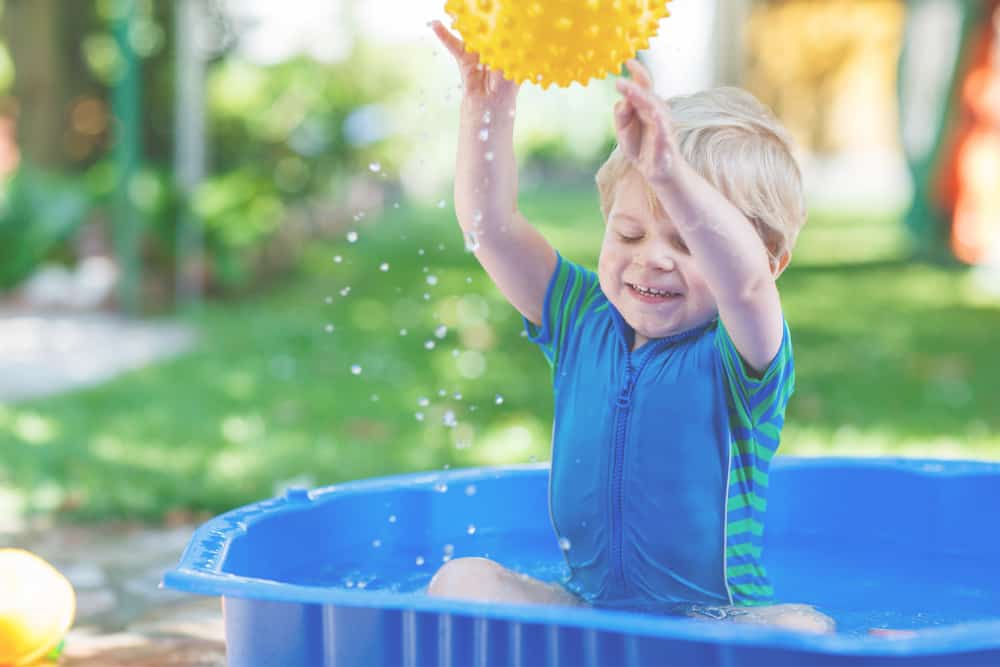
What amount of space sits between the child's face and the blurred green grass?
1.67 feet

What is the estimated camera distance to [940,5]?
36.2 feet

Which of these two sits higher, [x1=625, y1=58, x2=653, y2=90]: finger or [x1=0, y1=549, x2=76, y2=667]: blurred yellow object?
[x1=625, y1=58, x2=653, y2=90]: finger

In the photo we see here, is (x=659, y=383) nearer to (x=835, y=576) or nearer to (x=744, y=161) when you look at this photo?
(x=744, y=161)

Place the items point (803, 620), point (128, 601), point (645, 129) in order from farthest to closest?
1. point (128, 601)
2. point (803, 620)
3. point (645, 129)

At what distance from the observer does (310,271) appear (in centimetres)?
1002

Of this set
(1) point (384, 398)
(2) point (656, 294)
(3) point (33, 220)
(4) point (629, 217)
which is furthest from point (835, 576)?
(3) point (33, 220)

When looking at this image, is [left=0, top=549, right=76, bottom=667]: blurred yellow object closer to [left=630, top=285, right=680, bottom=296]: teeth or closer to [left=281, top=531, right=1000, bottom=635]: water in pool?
[left=281, top=531, right=1000, bottom=635]: water in pool

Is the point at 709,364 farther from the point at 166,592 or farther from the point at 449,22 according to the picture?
the point at 166,592

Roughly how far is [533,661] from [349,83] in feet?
33.6

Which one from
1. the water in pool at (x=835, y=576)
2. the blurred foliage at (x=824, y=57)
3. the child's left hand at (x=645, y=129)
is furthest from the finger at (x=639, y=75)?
the blurred foliage at (x=824, y=57)

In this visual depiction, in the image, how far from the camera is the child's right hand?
2.20 metres

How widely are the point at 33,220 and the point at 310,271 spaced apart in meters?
2.12

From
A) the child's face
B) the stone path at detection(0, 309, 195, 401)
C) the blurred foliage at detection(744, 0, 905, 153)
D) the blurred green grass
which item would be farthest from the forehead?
the blurred foliage at detection(744, 0, 905, 153)

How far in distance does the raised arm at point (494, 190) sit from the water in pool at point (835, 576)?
664 mm
